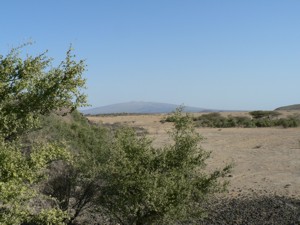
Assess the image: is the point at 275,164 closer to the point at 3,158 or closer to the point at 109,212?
the point at 109,212

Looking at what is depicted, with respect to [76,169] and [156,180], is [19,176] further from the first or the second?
[76,169]

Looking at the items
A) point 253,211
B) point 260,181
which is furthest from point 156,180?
point 260,181

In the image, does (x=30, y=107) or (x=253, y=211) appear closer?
(x=30, y=107)

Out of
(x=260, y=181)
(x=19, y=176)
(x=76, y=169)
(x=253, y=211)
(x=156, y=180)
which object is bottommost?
(x=253, y=211)

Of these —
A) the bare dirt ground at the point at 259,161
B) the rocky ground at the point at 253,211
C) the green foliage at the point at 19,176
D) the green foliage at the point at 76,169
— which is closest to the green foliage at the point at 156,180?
the bare dirt ground at the point at 259,161

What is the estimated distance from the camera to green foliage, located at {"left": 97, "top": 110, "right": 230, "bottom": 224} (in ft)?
47.1

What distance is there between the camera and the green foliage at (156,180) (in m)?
14.4

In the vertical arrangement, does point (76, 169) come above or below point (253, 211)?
above

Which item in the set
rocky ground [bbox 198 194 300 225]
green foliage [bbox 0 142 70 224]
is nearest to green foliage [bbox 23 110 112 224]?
green foliage [bbox 0 142 70 224]

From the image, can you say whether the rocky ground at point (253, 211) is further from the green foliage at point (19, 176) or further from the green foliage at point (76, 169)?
the green foliage at point (19, 176)

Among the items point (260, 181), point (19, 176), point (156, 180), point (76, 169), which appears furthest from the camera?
point (260, 181)

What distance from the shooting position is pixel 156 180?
1398 cm

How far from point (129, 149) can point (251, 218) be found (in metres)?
8.55

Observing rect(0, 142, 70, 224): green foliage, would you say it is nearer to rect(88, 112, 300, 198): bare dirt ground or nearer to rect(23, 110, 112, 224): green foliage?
rect(23, 110, 112, 224): green foliage
